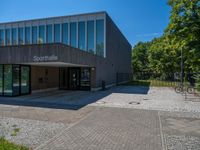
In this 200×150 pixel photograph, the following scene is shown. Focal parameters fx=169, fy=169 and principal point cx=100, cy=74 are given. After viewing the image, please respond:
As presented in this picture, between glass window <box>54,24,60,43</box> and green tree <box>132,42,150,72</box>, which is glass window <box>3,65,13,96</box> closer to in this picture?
glass window <box>54,24,60,43</box>

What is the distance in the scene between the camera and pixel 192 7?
38.0ft

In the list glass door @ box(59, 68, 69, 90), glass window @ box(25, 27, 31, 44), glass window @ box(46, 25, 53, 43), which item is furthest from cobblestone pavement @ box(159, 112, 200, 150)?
glass window @ box(25, 27, 31, 44)

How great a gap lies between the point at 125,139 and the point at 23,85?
1132cm

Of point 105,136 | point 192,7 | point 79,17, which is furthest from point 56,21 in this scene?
point 105,136

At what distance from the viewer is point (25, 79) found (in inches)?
544

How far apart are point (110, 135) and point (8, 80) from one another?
10.7 metres

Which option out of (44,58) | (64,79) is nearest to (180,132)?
(44,58)

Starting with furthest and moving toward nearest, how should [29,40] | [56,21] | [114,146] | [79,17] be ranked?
[29,40] → [56,21] → [79,17] → [114,146]

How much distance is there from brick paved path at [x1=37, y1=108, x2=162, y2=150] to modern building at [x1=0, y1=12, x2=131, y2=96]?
20.1 ft

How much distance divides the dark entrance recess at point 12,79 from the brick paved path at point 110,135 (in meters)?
8.36

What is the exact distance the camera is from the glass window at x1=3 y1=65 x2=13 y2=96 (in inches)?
499

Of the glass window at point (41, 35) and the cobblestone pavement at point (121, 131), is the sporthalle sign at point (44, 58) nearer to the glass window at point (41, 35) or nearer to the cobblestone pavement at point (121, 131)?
the cobblestone pavement at point (121, 131)

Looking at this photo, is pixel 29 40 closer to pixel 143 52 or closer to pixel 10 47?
pixel 10 47

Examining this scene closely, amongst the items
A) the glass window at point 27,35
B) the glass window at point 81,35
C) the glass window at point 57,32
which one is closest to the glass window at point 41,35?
the glass window at point 27,35
